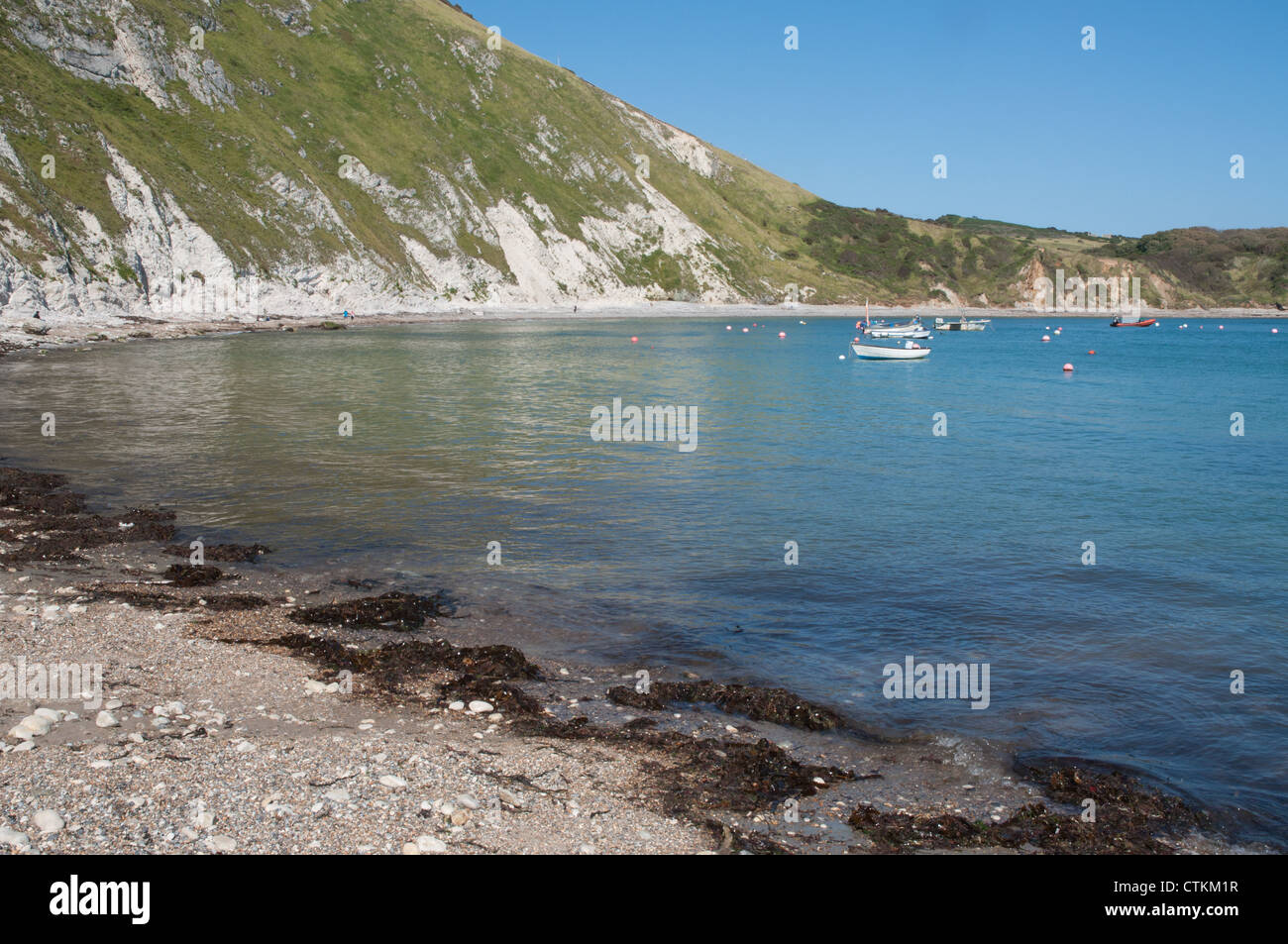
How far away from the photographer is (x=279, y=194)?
107 meters

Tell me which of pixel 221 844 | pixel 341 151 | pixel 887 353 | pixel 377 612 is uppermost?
pixel 341 151

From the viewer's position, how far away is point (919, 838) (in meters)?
8.67

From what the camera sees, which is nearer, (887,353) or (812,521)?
(812,521)

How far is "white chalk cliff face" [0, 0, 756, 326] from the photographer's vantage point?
7981 centimetres

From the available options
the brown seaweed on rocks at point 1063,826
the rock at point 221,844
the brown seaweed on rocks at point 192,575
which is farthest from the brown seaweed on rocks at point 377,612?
the brown seaweed on rocks at point 1063,826

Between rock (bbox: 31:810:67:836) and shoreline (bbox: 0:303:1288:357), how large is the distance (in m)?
63.5

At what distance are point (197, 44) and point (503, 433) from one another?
356 feet

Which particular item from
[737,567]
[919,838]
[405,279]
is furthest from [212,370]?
[405,279]

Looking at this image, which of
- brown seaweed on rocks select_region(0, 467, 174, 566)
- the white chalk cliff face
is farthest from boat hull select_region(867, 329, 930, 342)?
brown seaweed on rocks select_region(0, 467, 174, 566)

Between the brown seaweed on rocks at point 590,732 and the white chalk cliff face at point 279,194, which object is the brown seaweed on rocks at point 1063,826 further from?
the white chalk cliff face at point 279,194

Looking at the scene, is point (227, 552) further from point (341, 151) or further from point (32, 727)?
point (341, 151)

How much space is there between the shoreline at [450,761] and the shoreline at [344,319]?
194 ft

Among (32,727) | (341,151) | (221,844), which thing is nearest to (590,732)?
(221,844)

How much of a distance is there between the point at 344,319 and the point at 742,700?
103260 millimetres
